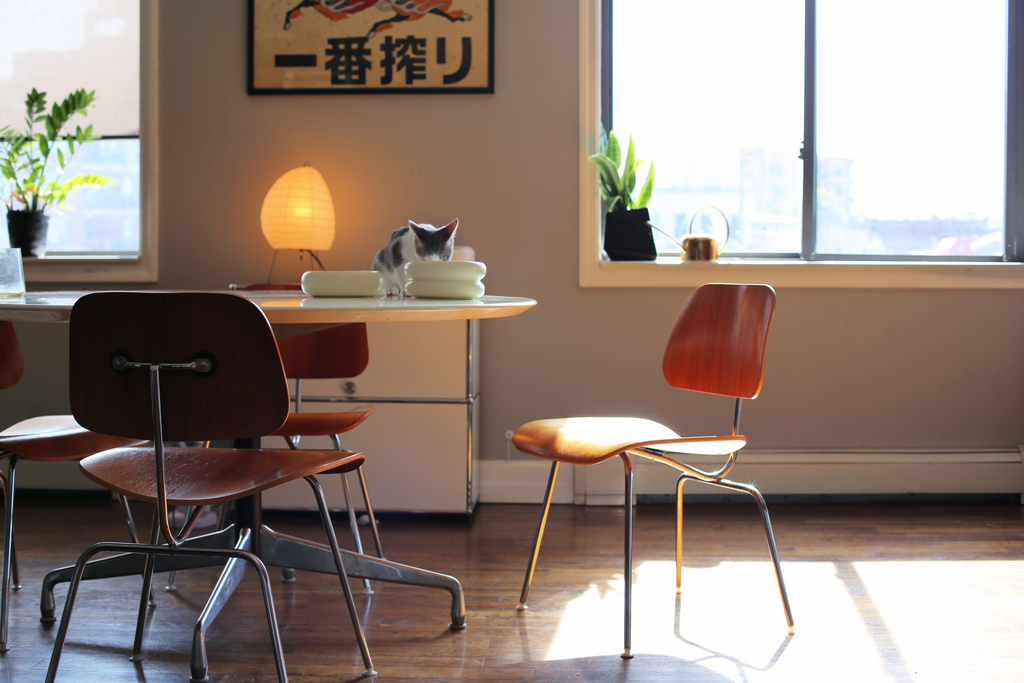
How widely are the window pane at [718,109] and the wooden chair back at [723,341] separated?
3.55 ft

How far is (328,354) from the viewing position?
6.87 ft

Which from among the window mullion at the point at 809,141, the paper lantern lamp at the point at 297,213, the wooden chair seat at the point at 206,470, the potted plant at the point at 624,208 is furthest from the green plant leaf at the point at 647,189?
the wooden chair seat at the point at 206,470

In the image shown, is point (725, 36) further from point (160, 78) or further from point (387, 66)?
point (160, 78)

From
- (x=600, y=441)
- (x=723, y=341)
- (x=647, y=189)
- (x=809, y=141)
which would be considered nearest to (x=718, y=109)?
(x=809, y=141)

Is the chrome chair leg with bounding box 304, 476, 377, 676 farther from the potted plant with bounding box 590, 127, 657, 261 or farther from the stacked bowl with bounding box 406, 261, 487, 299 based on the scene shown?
the potted plant with bounding box 590, 127, 657, 261

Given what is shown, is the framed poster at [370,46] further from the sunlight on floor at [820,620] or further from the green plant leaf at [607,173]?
the sunlight on floor at [820,620]

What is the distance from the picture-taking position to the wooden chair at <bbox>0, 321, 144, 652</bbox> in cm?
154

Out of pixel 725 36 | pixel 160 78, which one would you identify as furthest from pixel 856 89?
pixel 160 78

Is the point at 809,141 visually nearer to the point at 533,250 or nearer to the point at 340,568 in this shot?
the point at 533,250

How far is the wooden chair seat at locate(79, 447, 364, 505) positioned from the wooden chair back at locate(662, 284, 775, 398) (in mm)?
891

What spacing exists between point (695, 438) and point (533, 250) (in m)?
1.32

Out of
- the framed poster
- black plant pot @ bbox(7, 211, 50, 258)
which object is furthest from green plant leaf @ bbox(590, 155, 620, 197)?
black plant pot @ bbox(7, 211, 50, 258)

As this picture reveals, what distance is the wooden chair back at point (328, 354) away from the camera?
81.6 inches

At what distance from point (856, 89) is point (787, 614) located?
2.13 m
